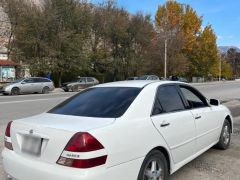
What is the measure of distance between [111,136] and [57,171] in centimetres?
68

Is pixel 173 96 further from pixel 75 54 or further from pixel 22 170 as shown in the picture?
pixel 75 54

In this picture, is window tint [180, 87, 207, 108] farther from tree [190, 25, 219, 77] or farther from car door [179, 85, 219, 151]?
tree [190, 25, 219, 77]

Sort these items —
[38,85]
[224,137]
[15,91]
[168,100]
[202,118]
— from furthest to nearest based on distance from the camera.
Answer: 1. [38,85]
2. [15,91]
3. [224,137]
4. [202,118]
5. [168,100]

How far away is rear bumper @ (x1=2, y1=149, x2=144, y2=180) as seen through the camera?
12.0 ft

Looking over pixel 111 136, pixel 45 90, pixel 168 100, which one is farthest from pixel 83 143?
pixel 45 90

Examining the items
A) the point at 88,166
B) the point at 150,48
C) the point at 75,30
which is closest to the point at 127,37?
the point at 150,48

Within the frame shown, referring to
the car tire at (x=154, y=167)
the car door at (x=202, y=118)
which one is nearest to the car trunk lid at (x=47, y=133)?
the car tire at (x=154, y=167)

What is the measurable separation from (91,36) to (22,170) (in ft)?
137

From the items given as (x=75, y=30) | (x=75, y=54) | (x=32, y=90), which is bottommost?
(x=32, y=90)

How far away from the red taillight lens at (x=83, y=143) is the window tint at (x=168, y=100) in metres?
1.21

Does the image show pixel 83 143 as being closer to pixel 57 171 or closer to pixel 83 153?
pixel 83 153

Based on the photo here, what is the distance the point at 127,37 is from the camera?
48.2 meters

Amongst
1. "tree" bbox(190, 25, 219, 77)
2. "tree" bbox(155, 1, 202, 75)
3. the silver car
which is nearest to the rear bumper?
the silver car

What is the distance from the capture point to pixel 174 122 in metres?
4.89
